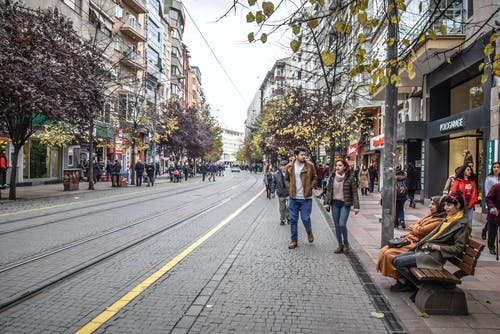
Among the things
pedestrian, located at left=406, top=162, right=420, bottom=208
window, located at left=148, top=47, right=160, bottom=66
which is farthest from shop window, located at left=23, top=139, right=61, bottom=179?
pedestrian, located at left=406, top=162, right=420, bottom=208

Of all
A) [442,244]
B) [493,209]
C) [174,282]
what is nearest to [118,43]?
[493,209]

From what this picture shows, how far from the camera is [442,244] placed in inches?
197

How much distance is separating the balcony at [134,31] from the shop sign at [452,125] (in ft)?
100

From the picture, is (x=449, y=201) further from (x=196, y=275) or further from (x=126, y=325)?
(x=126, y=325)

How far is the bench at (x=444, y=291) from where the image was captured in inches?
184

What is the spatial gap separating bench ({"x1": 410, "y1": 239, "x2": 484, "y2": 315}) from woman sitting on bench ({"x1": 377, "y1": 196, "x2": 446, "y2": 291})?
677 millimetres

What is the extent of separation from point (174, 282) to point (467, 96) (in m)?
14.9

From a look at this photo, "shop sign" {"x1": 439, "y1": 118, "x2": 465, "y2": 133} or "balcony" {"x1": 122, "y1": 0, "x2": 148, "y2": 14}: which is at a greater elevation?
"balcony" {"x1": 122, "y1": 0, "x2": 148, "y2": 14}

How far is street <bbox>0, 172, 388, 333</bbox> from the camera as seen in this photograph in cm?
436

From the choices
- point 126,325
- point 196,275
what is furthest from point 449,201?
point 126,325

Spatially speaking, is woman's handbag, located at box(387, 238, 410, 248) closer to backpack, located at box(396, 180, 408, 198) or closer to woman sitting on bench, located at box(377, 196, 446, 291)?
woman sitting on bench, located at box(377, 196, 446, 291)

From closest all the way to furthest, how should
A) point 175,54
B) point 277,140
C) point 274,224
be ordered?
point 274,224 < point 277,140 < point 175,54

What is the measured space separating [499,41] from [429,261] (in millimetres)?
9930

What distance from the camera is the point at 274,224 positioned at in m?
11.9
